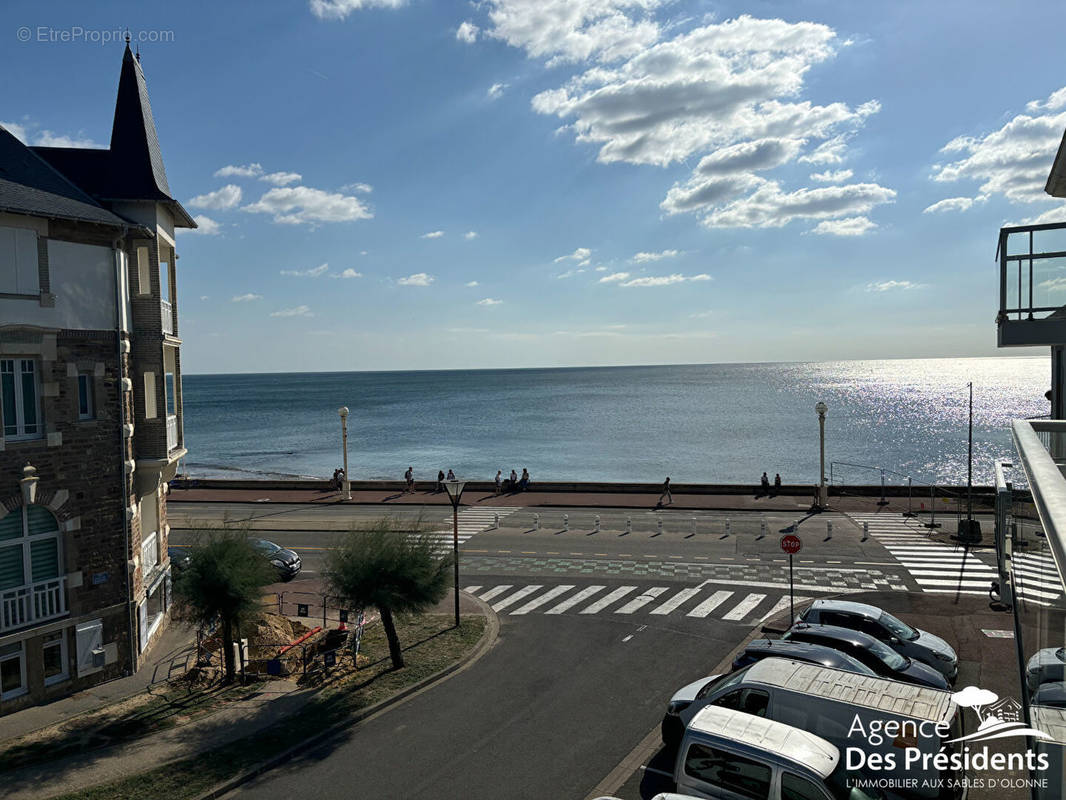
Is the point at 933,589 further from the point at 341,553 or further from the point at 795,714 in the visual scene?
the point at 341,553

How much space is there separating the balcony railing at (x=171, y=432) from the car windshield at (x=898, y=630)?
19467 millimetres

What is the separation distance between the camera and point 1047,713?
3.88m

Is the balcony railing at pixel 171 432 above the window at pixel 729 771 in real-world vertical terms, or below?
above

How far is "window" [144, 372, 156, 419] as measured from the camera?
793 inches

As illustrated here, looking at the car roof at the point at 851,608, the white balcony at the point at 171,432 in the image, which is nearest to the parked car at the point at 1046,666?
the car roof at the point at 851,608

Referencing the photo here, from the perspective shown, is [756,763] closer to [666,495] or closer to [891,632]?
[891,632]

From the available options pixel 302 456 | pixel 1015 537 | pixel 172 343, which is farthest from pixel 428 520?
pixel 302 456

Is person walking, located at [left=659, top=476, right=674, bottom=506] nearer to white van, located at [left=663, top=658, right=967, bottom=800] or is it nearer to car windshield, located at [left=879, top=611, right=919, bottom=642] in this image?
car windshield, located at [left=879, top=611, right=919, bottom=642]

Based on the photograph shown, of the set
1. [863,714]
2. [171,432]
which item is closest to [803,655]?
[863,714]

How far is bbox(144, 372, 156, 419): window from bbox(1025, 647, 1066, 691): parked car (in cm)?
2059

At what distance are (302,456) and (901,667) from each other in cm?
8782

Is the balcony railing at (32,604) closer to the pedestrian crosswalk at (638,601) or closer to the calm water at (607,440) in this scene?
the pedestrian crosswalk at (638,601)

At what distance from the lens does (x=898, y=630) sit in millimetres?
17438

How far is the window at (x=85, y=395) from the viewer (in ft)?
59.5
